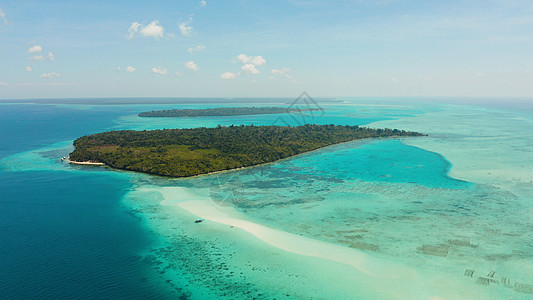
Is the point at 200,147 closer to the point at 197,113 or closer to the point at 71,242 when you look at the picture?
the point at 71,242

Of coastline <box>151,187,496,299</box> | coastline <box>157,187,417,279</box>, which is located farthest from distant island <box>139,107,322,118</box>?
coastline <box>151,187,496,299</box>

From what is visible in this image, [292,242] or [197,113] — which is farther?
[197,113]

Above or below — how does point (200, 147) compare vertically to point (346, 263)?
above

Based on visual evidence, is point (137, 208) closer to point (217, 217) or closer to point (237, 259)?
point (217, 217)

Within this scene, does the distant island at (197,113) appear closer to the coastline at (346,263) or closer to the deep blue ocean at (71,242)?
the deep blue ocean at (71,242)

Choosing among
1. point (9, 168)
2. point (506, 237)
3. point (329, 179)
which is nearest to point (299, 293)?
point (506, 237)

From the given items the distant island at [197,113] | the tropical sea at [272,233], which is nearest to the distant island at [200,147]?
the tropical sea at [272,233]

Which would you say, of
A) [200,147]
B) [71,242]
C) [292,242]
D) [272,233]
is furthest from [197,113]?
[292,242]
